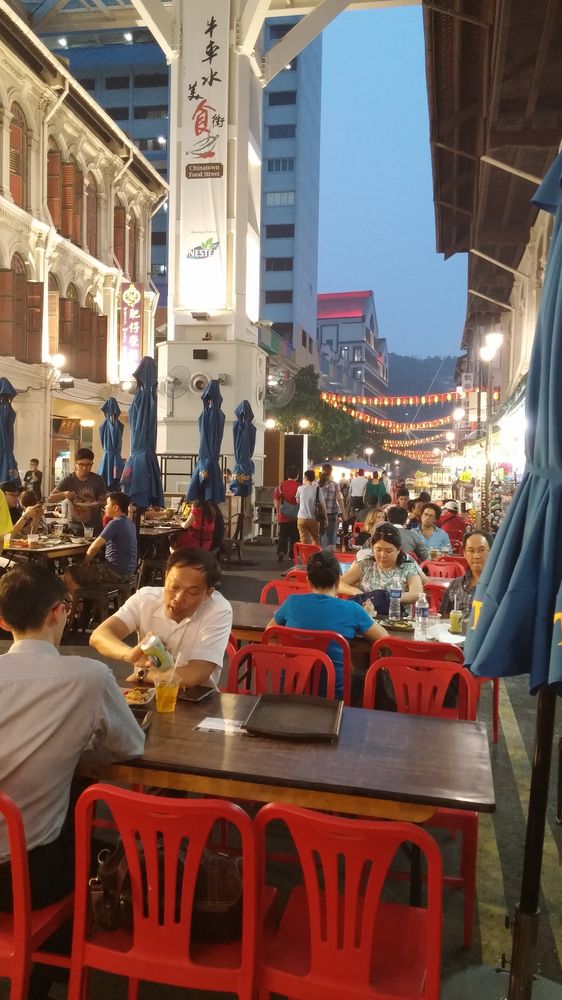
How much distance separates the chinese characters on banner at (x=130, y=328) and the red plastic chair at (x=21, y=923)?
83.0 ft

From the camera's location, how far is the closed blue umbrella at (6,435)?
12.5 meters

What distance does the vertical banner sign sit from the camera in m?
17.4

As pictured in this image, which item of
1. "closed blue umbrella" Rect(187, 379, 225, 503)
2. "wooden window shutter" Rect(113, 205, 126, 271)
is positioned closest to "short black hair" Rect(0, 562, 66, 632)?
"closed blue umbrella" Rect(187, 379, 225, 503)

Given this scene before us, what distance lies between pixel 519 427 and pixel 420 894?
1104cm

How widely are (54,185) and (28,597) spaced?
2281 cm

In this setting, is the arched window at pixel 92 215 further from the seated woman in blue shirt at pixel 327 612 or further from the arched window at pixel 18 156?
the seated woman in blue shirt at pixel 327 612

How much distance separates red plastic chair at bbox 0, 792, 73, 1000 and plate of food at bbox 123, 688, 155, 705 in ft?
2.91

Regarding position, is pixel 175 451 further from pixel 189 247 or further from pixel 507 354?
pixel 507 354

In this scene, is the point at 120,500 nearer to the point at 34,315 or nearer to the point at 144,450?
the point at 144,450

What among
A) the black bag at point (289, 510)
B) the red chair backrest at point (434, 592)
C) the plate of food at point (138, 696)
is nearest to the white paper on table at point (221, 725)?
the plate of food at point (138, 696)

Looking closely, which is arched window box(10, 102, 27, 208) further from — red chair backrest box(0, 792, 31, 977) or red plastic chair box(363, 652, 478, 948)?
red chair backrest box(0, 792, 31, 977)

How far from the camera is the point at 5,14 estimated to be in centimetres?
1783

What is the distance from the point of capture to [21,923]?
2.13m

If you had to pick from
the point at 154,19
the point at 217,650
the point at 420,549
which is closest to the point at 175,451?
the point at 154,19
